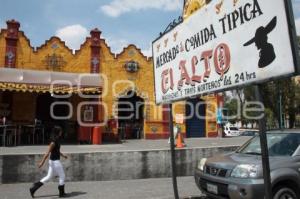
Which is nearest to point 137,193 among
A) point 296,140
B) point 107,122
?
point 296,140

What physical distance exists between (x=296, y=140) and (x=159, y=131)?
16.8 m

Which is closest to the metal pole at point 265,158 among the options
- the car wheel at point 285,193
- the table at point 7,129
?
the car wheel at point 285,193

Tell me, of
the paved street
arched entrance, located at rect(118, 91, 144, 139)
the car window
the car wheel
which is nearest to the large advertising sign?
the car window

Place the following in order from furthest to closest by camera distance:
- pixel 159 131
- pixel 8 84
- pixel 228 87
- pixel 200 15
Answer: pixel 159 131 → pixel 8 84 → pixel 200 15 → pixel 228 87

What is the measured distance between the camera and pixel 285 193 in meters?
7.50

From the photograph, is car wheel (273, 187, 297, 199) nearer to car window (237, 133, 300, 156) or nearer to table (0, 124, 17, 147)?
car window (237, 133, 300, 156)

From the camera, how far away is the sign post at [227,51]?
5.36 metres

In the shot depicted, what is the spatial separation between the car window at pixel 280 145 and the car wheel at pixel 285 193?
793mm

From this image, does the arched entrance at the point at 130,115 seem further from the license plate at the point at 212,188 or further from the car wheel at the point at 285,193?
the car wheel at the point at 285,193

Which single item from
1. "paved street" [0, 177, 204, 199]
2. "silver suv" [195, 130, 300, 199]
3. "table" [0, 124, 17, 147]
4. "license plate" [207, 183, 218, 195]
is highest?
"table" [0, 124, 17, 147]

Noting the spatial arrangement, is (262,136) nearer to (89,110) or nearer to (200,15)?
(200,15)

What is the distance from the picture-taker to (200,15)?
7559 millimetres

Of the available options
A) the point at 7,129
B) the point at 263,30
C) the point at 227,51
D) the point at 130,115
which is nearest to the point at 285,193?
the point at 227,51

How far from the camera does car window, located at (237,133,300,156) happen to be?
8227 mm
